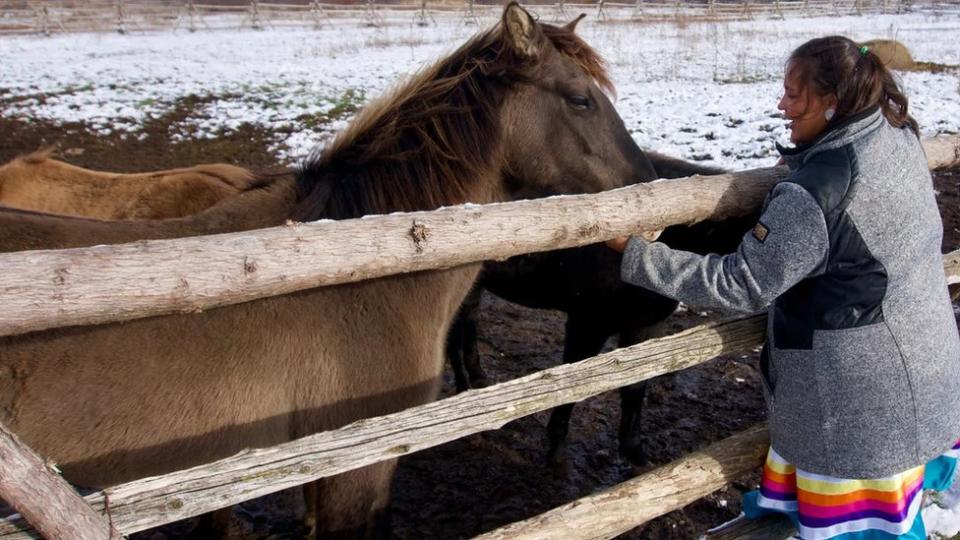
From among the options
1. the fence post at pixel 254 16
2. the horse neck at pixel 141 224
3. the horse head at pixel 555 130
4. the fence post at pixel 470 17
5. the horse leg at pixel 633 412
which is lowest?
the horse leg at pixel 633 412

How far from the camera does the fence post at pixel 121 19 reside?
2321 cm

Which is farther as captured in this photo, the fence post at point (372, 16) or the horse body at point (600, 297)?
the fence post at point (372, 16)

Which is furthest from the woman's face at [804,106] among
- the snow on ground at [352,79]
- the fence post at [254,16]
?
the fence post at [254,16]

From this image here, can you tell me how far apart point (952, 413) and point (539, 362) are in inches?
131

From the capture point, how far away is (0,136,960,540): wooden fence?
1584 mm

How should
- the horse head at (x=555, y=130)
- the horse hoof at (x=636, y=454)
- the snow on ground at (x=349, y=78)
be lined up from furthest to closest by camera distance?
the snow on ground at (x=349, y=78) → the horse hoof at (x=636, y=454) → the horse head at (x=555, y=130)

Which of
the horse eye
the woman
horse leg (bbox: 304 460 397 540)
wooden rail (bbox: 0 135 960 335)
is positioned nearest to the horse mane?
the horse eye

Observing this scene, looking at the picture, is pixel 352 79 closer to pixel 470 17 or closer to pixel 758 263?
pixel 470 17

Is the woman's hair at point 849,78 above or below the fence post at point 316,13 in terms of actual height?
below

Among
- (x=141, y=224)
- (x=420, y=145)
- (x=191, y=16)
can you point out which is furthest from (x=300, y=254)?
(x=191, y=16)

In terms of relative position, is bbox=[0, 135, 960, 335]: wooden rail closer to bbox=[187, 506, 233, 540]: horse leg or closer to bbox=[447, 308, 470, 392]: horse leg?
bbox=[187, 506, 233, 540]: horse leg

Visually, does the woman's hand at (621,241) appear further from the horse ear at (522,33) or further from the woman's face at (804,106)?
the horse ear at (522,33)

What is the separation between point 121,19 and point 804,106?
2798 centimetres

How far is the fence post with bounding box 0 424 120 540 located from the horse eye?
2.40 m
